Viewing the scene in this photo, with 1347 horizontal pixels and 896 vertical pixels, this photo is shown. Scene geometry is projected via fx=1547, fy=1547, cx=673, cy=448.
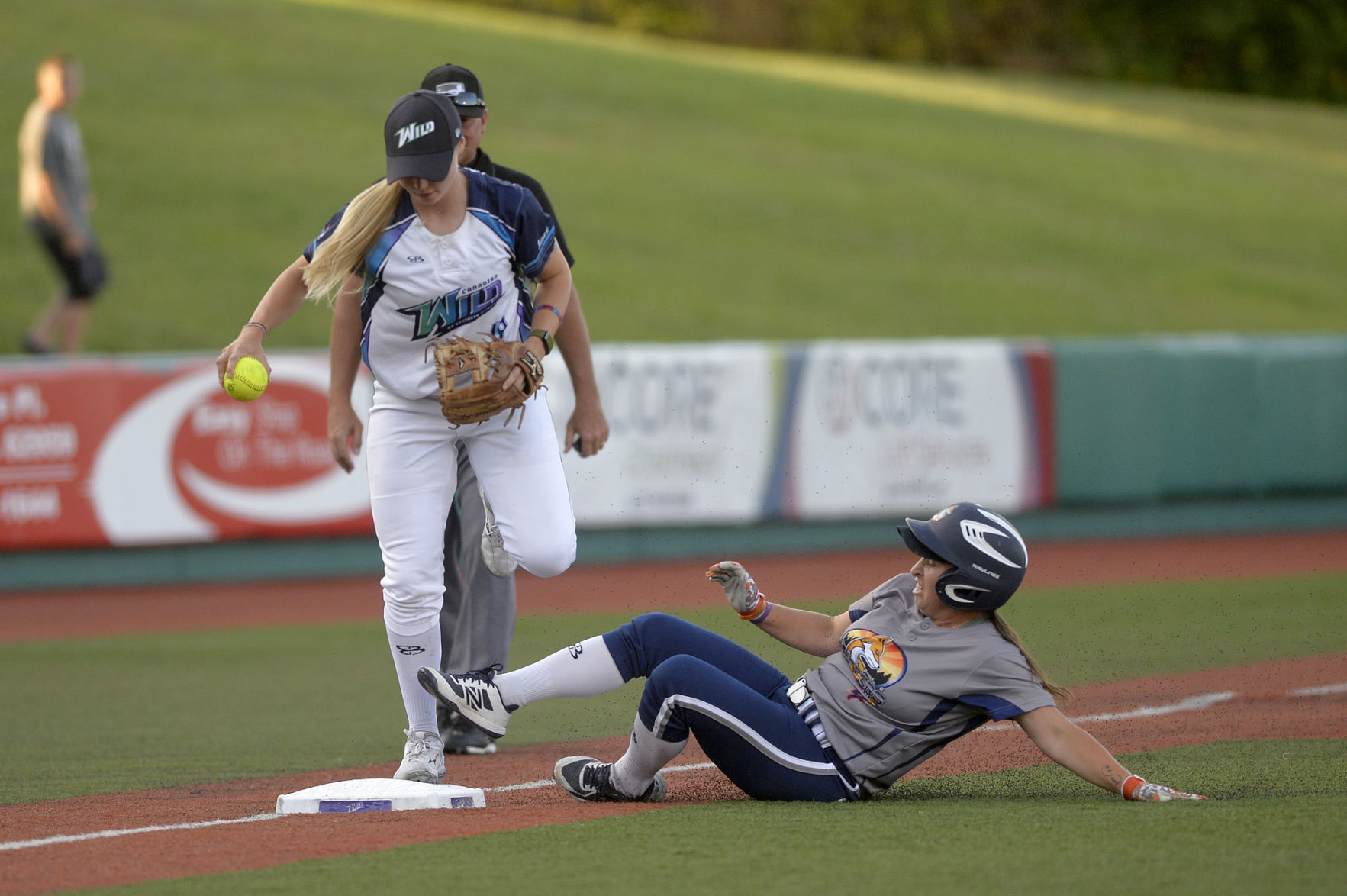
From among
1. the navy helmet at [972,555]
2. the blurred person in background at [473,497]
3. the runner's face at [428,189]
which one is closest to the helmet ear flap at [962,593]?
the navy helmet at [972,555]

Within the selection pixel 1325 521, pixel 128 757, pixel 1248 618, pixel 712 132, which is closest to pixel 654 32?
pixel 712 132

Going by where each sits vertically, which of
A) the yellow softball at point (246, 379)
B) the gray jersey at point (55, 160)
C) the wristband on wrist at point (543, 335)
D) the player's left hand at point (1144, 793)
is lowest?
the player's left hand at point (1144, 793)

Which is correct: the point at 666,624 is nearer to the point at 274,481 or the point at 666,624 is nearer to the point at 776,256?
the point at 274,481

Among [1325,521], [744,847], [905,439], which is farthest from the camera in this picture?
[1325,521]

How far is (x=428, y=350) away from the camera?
16.4 feet

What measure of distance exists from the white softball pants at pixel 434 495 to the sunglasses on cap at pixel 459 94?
119 centimetres

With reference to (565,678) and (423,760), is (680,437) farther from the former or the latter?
(565,678)

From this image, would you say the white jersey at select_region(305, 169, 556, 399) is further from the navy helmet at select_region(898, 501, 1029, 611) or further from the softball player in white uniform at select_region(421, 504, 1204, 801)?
the navy helmet at select_region(898, 501, 1029, 611)

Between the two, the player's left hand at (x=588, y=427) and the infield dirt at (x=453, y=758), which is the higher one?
the player's left hand at (x=588, y=427)

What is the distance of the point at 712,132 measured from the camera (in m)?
31.2

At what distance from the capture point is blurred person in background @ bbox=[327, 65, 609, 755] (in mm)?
5523

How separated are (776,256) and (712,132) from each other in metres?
7.80

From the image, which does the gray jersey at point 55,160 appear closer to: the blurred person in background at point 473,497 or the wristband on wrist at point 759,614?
the blurred person in background at point 473,497

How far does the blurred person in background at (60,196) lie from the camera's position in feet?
A: 41.3
